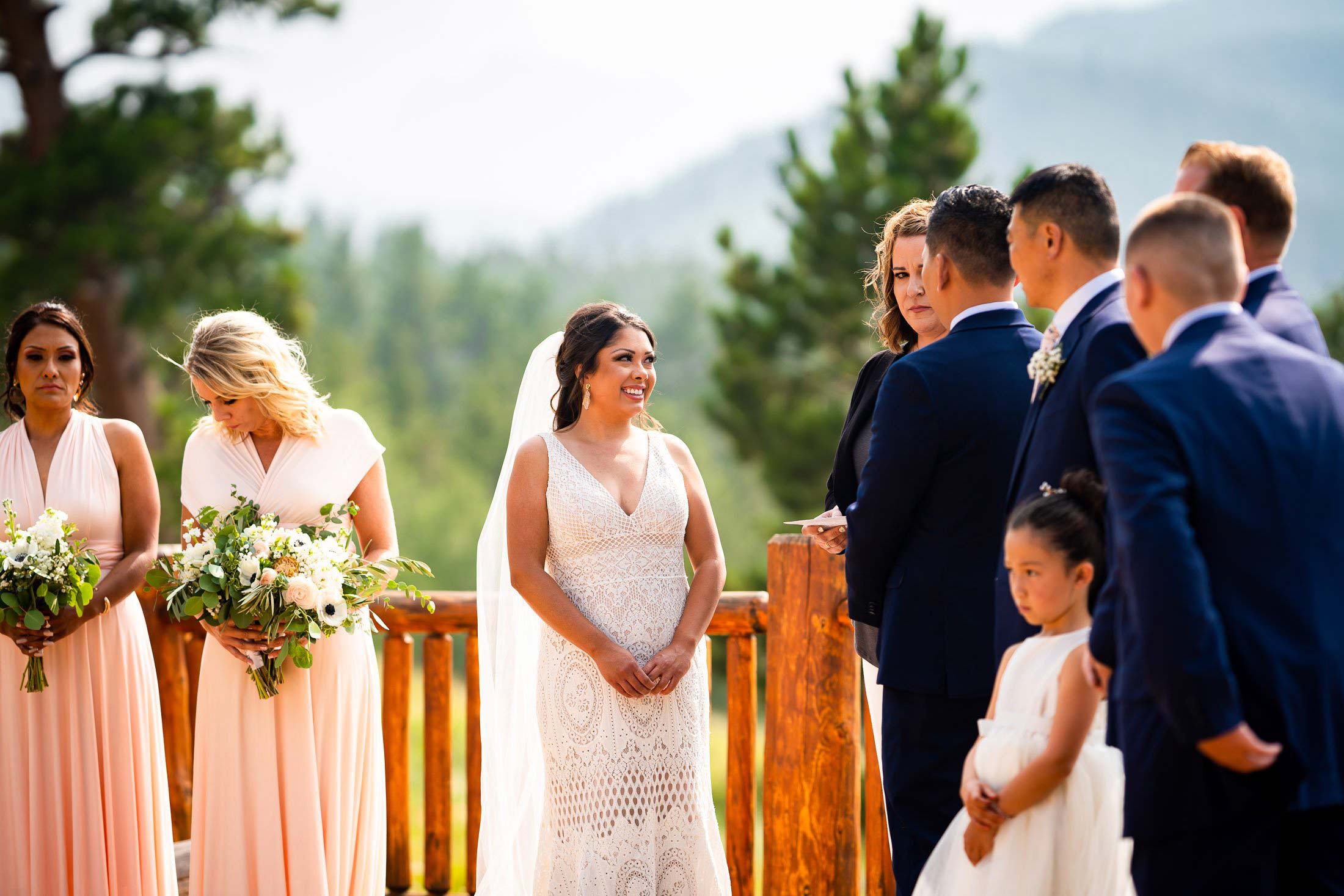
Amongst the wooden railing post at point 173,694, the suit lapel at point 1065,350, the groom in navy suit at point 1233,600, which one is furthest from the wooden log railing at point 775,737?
the groom in navy suit at point 1233,600

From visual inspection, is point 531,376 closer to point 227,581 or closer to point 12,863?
point 227,581

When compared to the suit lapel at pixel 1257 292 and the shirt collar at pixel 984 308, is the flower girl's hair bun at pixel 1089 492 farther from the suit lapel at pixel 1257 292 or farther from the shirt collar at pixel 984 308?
the shirt collar at pixel 984 308

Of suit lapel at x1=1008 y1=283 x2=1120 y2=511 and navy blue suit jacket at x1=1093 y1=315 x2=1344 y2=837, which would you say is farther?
suit lapel at x1=1008 y1=283 x2=1120 y2=511

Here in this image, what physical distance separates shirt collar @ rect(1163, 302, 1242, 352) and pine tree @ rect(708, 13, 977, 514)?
1217 cm

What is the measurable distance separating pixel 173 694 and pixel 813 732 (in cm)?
256

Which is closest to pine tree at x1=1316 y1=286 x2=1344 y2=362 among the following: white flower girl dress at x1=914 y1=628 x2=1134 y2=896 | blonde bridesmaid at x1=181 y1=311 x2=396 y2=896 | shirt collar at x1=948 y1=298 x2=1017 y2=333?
shirt collar at x1=948 y1=298 x2=1017 y2=333

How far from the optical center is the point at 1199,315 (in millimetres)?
1992

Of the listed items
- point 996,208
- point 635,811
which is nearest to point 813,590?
point 635,811

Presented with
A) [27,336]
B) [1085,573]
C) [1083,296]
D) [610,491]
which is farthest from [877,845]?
[27,336]

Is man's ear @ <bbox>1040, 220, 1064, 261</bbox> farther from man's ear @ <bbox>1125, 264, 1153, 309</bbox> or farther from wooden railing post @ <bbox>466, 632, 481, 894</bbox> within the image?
wooden railing post @ <bbox>466, 632, 481, 894</bbox>

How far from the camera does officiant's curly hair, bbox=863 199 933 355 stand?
11.5 feet

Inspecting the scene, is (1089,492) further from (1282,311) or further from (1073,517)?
(1282,311)

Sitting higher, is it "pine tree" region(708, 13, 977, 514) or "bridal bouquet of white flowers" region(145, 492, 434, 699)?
"pine tree" region(708, 13, 977, 514)

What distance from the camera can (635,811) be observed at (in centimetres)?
341
